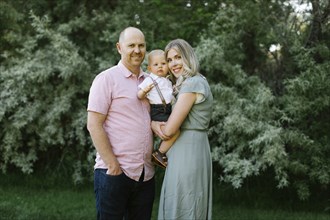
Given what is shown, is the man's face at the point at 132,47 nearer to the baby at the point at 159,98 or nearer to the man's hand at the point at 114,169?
the baby at the point at 159,98

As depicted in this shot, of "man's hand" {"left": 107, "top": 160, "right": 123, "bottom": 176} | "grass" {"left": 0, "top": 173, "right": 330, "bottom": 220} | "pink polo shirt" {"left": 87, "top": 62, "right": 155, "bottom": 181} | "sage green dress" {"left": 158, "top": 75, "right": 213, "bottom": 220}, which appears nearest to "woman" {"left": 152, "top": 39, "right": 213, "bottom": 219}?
"sage green dress" {"left": 158, "top": 75, "right": 213, "bottom": 220}

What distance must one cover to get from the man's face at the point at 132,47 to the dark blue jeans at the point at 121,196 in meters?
0.77

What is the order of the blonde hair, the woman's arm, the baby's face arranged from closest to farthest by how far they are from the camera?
the woman's arm → the blonde hair → the baby's face

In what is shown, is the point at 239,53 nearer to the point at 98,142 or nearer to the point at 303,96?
the point at 303,96

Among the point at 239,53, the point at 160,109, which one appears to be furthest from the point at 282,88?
the point at 160,109

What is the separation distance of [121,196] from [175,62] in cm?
99

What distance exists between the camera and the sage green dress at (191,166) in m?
3.32

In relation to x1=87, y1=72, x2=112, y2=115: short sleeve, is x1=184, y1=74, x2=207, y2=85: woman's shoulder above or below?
above

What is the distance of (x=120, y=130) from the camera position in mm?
3389

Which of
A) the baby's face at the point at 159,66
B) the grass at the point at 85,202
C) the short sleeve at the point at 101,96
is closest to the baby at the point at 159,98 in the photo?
the baby's face at the point at 159,66

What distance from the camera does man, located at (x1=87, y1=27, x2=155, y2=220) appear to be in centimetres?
331

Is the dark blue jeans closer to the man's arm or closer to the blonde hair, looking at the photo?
the man's arm

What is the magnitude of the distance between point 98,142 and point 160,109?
0.50 m

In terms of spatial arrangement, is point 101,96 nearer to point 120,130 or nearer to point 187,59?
point 120,130
